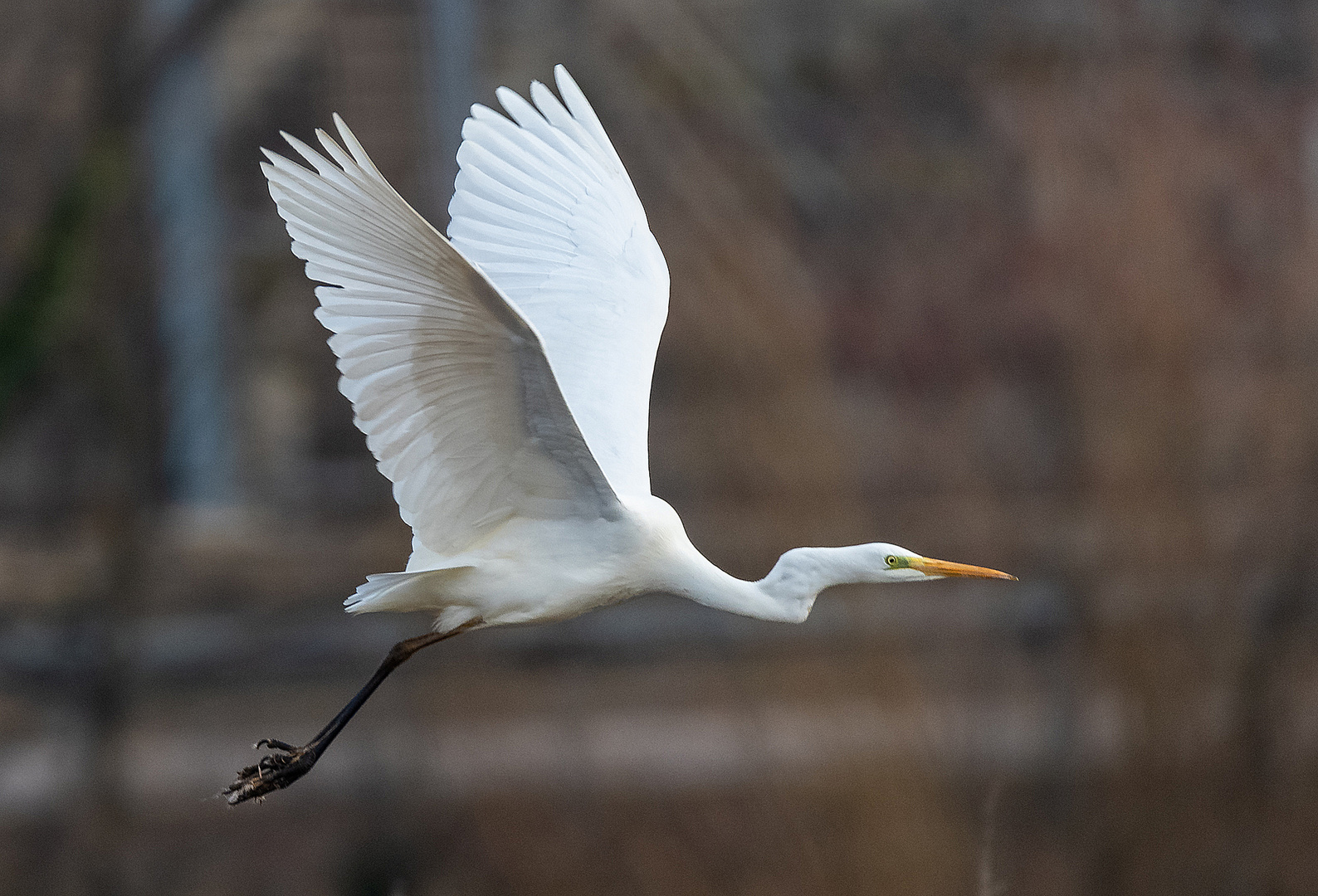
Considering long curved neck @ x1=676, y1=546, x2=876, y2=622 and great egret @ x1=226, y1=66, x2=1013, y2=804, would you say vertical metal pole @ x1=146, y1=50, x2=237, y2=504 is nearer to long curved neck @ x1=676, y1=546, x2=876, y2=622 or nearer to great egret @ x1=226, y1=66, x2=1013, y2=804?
great egret @ x1=226, y1=66, x2=1013, y2=804

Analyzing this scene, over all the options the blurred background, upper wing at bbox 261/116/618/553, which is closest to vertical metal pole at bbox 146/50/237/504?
the blurred background

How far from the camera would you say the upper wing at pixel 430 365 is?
8.93 ft

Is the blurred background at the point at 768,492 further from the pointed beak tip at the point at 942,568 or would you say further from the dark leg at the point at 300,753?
the dark leg at the point at 300,753

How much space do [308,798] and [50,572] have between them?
2.12m

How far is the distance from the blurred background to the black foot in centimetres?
136

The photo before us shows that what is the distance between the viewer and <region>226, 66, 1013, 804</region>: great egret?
2799 mm

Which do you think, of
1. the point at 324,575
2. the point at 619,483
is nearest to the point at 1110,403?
the point at 619,483

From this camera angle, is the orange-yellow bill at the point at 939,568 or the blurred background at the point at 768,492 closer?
the orange-yellow bill at the point at 939,568

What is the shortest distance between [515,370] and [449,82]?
4280 millimetres

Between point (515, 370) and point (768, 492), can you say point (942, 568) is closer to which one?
point (515, 370)

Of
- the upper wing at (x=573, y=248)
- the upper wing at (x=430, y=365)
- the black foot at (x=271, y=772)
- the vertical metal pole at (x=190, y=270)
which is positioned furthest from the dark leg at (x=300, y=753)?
the vertical metal pole at (x=190, y=270)

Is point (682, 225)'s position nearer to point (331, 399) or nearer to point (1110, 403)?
point (1110, 403)

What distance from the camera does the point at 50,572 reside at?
8.91 meters

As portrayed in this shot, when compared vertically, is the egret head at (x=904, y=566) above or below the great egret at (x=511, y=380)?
below
